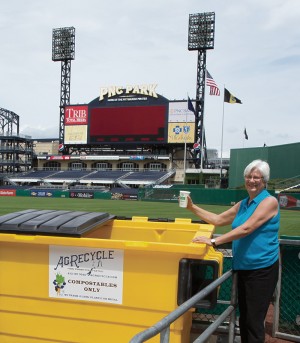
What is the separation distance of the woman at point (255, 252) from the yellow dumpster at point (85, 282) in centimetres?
22

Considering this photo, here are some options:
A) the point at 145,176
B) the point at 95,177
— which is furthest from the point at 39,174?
the point at 145,176

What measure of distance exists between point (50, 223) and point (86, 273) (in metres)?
0.52

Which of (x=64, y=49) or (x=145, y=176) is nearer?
(x=145, y=176)

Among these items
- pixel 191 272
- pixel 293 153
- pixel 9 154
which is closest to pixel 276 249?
pixel 191 272

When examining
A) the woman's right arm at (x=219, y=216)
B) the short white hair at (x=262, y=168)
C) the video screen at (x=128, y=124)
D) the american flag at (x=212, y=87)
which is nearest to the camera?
the short white hair at (x=262, y=168)

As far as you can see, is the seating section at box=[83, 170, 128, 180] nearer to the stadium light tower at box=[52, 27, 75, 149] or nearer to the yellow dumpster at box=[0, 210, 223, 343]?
the stadium light tower at box=[52, 27, 75, 149]

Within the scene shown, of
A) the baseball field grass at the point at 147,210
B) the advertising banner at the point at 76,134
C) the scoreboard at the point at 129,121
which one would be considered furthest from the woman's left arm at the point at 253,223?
the advertising banner at the point at 76,134

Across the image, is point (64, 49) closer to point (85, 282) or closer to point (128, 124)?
point (128, 124)

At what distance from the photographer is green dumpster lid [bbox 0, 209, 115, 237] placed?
119 inches

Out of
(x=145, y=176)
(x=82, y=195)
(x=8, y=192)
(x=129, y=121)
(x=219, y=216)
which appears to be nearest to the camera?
(x=219, y=216)

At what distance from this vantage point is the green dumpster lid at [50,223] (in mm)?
3016

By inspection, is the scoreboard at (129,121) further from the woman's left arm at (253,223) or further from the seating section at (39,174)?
the woman's left arm at (253,223)

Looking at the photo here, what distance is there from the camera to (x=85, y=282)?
2.97 metres

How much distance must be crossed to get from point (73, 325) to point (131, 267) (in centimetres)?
70
